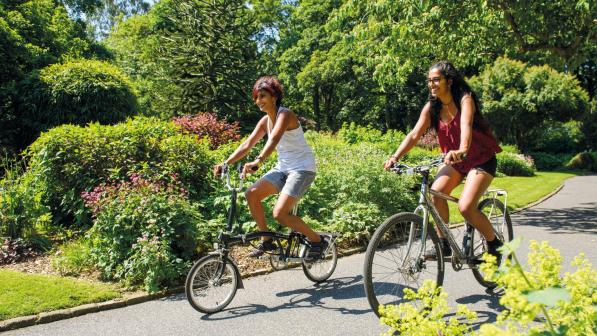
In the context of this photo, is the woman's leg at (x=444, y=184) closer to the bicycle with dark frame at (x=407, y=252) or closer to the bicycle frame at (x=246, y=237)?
the bicycle with dark frame at (x=407, y=252)

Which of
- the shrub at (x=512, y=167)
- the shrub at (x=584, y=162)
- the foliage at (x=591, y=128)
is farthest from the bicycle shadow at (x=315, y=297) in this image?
the foliage at (x=591, y=128)

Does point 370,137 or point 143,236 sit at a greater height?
point 370,137

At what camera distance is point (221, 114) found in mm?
18609

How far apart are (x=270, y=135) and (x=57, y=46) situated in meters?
14.6

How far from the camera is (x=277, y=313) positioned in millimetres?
4750

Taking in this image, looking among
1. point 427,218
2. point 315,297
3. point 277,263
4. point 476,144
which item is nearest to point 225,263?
point 277,263

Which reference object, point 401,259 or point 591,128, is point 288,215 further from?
point 591,128

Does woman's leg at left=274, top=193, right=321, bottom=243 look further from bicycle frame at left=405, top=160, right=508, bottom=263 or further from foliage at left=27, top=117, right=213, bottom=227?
foliage at left=27, top=117, right=213, bottom=227

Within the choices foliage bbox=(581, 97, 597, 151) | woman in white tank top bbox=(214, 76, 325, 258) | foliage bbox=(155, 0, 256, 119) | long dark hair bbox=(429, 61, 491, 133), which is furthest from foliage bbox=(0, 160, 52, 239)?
foliage bbox=(581, 97, 597, 151)

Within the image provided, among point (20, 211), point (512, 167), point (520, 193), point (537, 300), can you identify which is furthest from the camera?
point (512, 167)

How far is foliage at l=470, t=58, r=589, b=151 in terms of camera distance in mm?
28703

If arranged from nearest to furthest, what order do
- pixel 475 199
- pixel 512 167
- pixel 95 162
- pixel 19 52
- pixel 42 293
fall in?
pixel 475 199 < pixel 42 293 < pixel 95 162 < pixel 19 52 < pixel 512 167

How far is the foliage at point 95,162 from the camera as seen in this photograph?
734 centimetres

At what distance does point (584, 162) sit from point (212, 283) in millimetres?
32631
